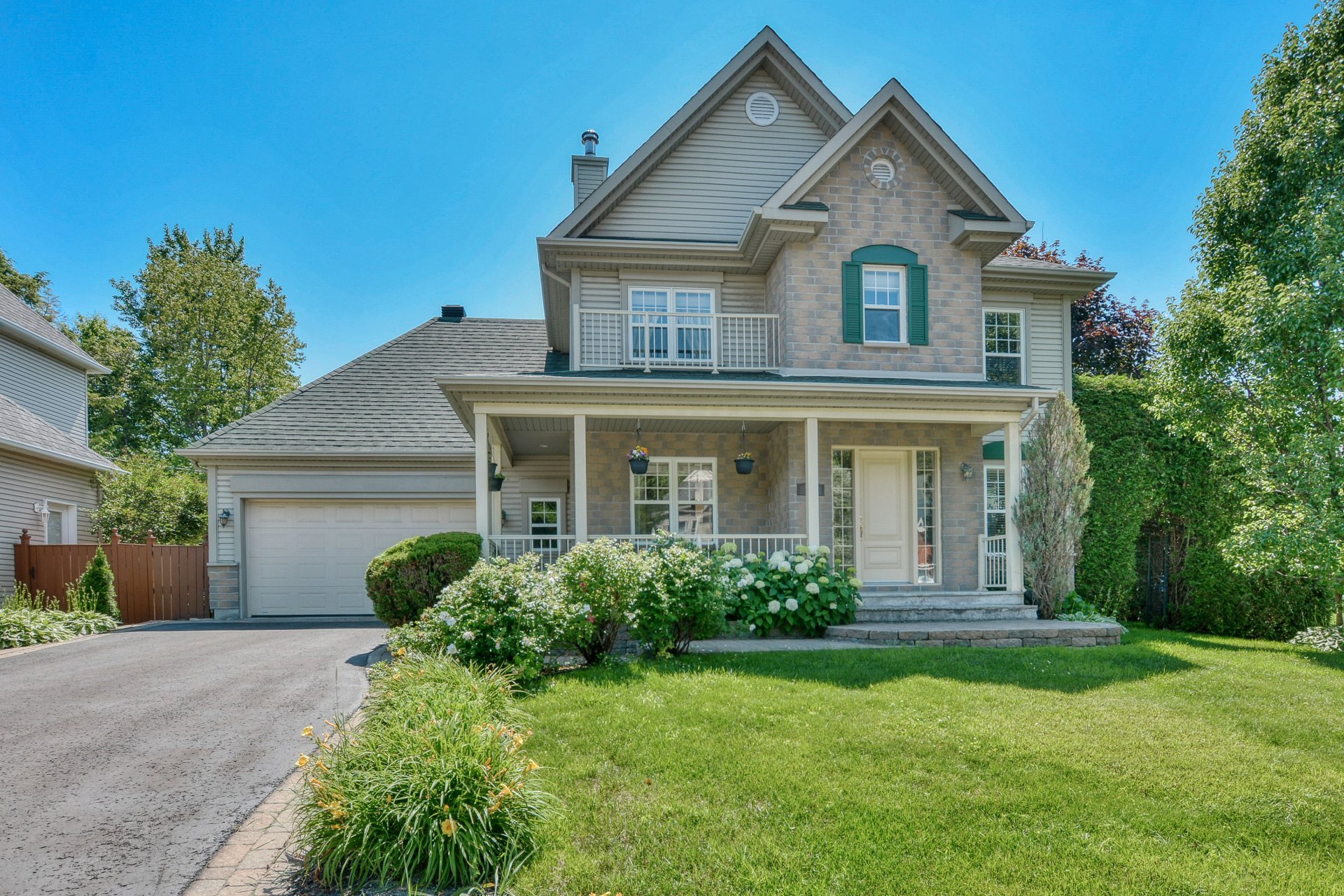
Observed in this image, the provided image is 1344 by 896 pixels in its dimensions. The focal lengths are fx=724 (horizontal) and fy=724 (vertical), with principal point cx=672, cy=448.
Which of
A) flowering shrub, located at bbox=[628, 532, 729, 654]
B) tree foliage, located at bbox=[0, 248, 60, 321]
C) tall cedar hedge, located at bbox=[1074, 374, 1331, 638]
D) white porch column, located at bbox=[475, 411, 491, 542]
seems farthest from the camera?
tree foliage, located at bbox=[0, 248, 60, 321]

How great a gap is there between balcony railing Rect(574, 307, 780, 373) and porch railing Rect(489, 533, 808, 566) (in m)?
2.69

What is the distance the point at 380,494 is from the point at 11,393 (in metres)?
9.19

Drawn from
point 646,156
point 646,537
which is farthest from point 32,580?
point 646,156

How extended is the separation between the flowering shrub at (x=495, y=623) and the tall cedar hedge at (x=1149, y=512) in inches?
382

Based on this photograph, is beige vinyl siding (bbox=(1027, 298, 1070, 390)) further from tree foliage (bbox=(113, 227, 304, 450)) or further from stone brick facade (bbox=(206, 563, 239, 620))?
tree foliage (bbox=(113, 227, 304, 450))

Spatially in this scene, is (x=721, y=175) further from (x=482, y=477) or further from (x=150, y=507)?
(x=150, y=507)

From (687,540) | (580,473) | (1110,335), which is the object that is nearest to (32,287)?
(580,473)

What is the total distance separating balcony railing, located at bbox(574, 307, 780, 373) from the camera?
37.3 feet

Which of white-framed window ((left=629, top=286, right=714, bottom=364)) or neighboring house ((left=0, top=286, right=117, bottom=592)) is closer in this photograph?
white-framed window ((left=629, top=286, right=714, bottom=364))

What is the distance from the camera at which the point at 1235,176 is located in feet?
34.9

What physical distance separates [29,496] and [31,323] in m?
4.58

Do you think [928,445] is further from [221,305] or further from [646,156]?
[221,305]

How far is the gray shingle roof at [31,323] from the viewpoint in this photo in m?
15.6

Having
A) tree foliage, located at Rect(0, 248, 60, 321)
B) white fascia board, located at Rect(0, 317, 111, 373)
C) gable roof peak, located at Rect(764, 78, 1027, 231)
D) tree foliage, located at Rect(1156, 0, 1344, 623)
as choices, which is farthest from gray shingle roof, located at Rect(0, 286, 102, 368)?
tree foliage, located at Rect(1156, 0, 1344, 623)
